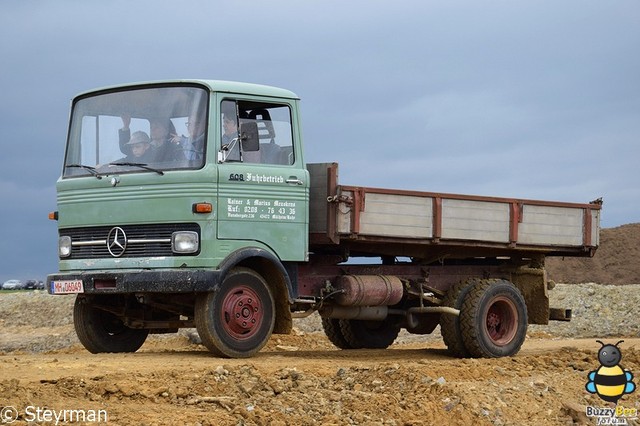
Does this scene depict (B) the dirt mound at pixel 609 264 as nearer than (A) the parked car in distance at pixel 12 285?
Yes

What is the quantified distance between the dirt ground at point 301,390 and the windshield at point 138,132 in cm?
225

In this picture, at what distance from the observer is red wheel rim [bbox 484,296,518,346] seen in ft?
52.0

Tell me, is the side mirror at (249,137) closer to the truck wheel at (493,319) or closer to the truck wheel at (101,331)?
the truck wheel at (101,331)

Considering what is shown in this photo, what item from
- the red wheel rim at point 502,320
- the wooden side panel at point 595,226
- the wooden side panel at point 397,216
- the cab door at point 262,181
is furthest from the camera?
the wooden side panel at point 595,226

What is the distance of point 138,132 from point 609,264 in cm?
3166

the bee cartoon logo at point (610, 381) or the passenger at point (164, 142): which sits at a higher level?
the passenger at point (164, 142)

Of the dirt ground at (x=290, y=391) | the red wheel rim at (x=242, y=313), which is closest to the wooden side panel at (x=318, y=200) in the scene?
the red wheel rim at (x=242, y=313)

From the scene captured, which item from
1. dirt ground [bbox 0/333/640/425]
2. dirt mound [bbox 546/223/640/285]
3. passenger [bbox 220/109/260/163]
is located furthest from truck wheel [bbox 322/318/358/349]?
dirt mound [bbox 546/223/640/285]

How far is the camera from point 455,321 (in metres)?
15.5

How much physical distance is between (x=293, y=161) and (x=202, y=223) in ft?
5.08

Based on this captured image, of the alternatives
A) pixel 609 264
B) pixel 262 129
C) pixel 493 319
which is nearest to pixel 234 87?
pixel 262 129

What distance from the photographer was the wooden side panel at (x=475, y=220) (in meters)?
15.3

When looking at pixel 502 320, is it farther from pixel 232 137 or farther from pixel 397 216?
pixel 232 137

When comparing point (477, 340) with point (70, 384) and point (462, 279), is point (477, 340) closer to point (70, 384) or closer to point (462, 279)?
point (462, 279)
